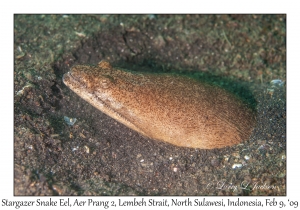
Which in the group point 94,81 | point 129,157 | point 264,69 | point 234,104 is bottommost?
point 129,157

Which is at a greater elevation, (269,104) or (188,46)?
(188,46)

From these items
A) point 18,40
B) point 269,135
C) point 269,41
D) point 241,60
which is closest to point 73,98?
point 18,40

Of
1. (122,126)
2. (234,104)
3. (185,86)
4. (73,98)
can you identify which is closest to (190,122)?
(185,86)

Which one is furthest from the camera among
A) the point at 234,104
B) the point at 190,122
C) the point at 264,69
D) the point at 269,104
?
the point at 264,69

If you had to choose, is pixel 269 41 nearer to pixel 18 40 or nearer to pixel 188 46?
pixel 188 46

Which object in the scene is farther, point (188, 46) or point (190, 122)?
point (188, 46)

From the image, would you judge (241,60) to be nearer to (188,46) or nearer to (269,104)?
(188,46)

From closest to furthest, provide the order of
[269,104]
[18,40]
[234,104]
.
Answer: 1. [234,104]
2. [269,104]
3. [18,40]
